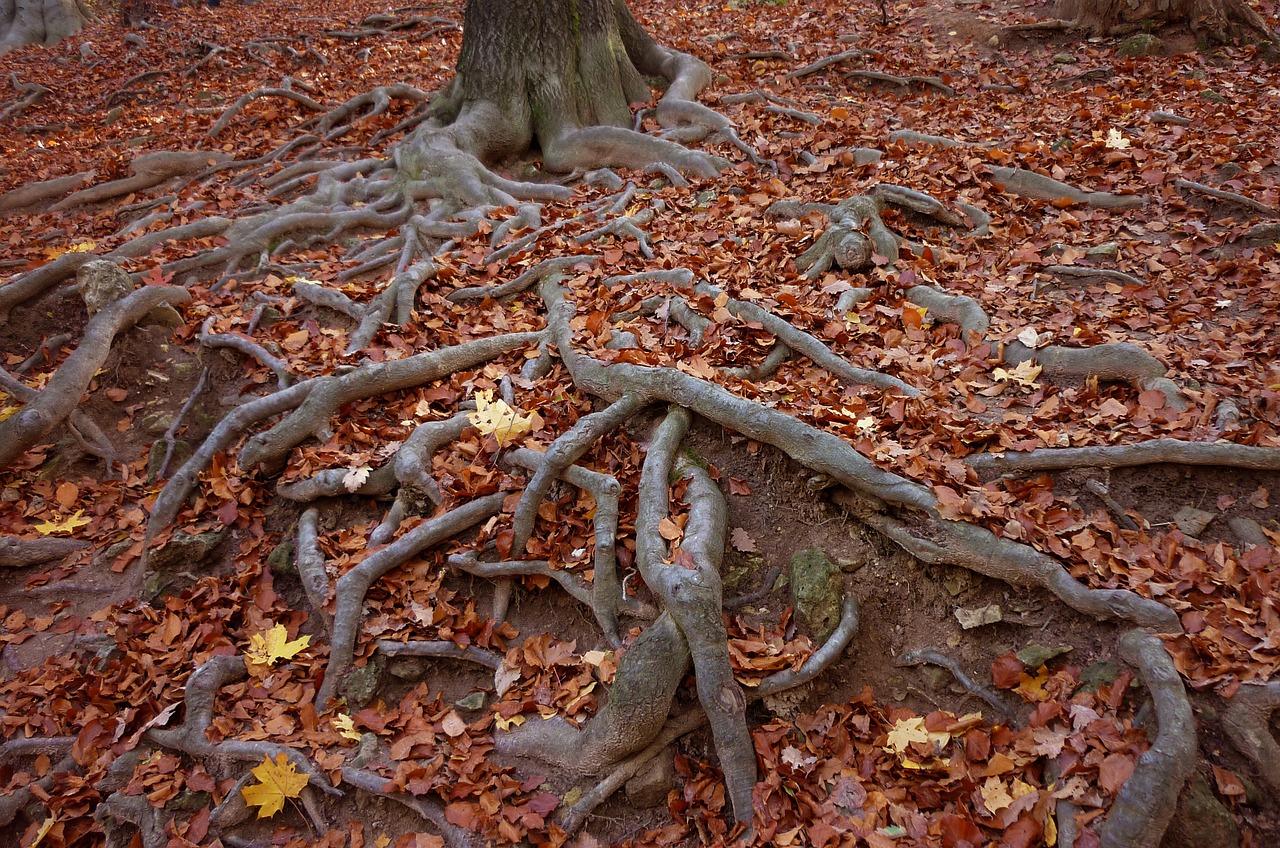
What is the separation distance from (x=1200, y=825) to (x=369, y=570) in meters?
3.40

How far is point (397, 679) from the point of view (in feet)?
11.4

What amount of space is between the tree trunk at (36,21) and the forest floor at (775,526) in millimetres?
10424

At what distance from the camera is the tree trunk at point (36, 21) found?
1372cm

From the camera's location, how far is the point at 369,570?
3.60 m

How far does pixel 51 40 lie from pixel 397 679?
16891 millimetres

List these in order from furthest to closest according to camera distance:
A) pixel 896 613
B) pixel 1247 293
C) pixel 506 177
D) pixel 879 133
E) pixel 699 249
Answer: pixel 506 177, pixel 879 133, pixel 699 249, pixel 1247 293, pixel 896 613

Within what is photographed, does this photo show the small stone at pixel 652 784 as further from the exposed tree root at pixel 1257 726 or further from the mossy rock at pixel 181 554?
the mossy rock at pixel 181 554

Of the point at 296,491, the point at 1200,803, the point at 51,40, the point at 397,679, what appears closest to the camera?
the point at 1200,803

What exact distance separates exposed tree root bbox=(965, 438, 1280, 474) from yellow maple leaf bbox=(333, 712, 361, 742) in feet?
10.0

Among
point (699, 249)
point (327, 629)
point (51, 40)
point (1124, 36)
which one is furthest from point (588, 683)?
point (51, 40)

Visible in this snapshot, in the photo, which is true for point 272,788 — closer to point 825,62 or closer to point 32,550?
point 32,550

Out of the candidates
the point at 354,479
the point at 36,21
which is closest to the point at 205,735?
the point at 354,479

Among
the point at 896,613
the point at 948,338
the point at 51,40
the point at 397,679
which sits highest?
the point at 51,40

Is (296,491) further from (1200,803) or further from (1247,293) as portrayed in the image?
(1247,293)
